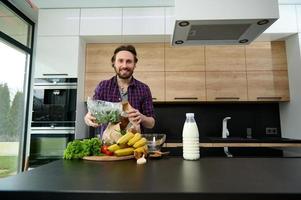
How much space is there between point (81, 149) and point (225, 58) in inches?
88.5

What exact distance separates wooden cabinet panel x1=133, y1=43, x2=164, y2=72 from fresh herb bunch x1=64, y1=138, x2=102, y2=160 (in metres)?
1.84

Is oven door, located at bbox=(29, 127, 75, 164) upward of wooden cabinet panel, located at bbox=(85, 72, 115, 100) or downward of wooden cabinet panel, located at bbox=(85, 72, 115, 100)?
downward

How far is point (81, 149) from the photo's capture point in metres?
0.90

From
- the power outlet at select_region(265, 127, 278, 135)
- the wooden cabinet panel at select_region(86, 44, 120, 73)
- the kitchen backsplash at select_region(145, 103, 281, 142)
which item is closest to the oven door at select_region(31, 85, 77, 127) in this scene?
the wooden cabinet panel at select_region(86, 44, 120, 73)

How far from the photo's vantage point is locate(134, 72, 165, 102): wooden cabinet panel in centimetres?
264

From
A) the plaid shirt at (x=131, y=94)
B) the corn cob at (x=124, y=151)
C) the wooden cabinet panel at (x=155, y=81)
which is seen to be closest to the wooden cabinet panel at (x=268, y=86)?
the wooden cabinet panel at (x=155, y=81)

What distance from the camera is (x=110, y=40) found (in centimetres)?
271

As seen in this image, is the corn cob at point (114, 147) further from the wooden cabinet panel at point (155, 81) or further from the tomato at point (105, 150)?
the wooden cabinet panel at point (155, 81)

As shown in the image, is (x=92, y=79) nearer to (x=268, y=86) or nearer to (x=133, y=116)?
(x=133, y=116)

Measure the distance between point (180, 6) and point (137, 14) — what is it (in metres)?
1.51

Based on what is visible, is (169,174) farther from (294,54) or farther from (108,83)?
(294,54)

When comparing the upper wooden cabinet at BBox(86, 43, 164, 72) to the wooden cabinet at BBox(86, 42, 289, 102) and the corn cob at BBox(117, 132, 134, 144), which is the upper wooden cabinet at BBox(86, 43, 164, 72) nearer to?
the wooden cabinet at BBox(86, 42, 289, 102)

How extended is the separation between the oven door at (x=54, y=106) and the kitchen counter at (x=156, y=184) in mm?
1874

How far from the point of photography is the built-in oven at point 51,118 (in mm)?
2379
